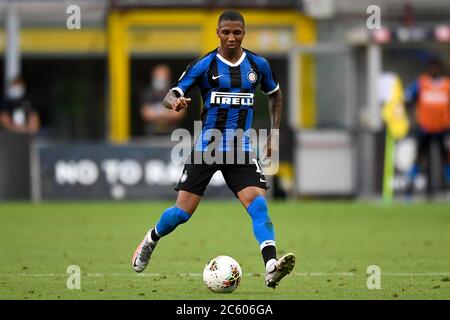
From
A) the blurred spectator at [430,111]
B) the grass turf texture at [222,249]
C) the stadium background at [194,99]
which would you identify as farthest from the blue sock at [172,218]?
the blurred spectator at [430,111]

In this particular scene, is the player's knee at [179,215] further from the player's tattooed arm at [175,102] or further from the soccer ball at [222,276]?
the player's tattooed arm at [175,102]

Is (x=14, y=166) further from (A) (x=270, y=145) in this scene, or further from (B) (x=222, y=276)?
(B) (x=222, y=276)

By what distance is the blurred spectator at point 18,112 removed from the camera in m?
24.3

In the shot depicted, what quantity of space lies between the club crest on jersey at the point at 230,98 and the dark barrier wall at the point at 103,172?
40.6 feet

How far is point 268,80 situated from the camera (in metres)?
10.8

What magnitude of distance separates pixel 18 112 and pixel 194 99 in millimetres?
4170

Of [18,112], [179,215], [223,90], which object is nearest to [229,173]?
[179,215]

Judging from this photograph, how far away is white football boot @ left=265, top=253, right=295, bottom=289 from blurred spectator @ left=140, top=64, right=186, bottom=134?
16833 millimetres

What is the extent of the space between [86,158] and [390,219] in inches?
254

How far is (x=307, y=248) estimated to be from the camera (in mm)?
14734

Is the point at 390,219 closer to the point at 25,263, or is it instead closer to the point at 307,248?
the point at 307,248

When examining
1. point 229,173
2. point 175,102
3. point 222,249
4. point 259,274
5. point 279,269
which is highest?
point 175,102
